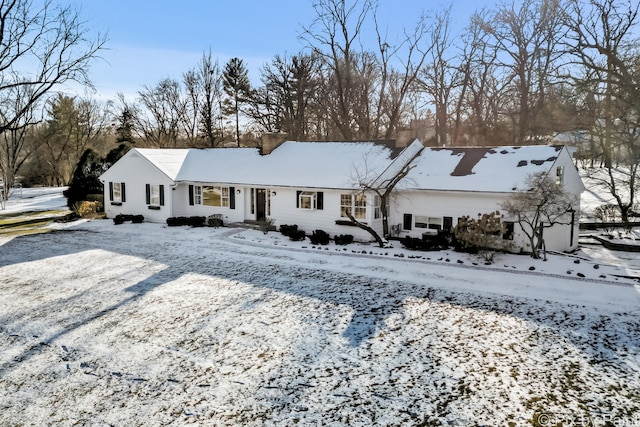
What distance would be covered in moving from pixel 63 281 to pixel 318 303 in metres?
9.07

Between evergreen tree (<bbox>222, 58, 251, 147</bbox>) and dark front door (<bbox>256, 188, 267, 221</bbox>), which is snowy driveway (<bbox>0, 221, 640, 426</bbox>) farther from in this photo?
evergreen tree (<bbox>222, 58, 251, 147</bbox>)

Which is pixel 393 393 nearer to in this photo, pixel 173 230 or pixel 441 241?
pixel 441 241

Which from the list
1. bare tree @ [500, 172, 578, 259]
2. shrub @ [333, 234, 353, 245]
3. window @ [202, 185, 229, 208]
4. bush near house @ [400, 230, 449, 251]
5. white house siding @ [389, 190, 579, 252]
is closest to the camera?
bare tree @ [500, 172, 578, 259]

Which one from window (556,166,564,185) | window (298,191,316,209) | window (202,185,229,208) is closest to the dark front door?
window (202,185,229,208)

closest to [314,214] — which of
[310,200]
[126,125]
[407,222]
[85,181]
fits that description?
[310,200]

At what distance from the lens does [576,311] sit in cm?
1117

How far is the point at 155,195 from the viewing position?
25.0 metres

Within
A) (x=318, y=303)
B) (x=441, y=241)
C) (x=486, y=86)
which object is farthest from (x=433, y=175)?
(x=486, y=86)

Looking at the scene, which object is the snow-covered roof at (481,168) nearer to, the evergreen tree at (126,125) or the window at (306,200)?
the window at (306,200)

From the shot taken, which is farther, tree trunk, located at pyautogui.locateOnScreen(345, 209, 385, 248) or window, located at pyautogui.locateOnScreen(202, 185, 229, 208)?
window, located at pyautogui.locateOnScreen(202, 185, 229, 208)

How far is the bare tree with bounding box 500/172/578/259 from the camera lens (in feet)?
52.0

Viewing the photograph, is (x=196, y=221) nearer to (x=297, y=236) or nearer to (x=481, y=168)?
(x=297, y=236)

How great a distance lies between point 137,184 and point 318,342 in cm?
2009

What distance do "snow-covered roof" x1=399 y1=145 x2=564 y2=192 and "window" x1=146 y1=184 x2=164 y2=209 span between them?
561 inches
